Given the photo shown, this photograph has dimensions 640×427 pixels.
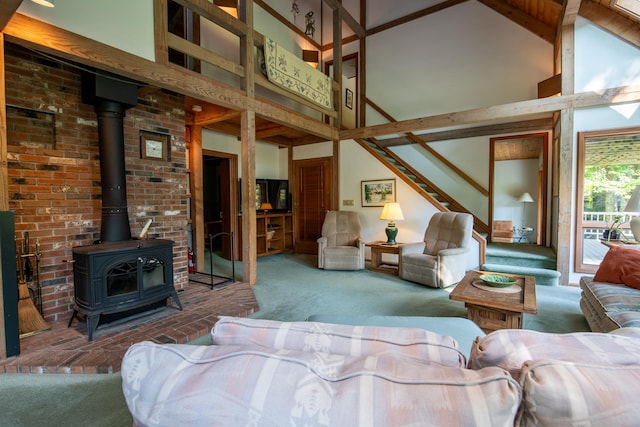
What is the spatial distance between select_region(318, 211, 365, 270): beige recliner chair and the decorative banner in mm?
2051

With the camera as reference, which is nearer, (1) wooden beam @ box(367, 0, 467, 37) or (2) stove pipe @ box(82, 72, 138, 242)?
(2) stove pipe @ box(82, 72, 138, 242)

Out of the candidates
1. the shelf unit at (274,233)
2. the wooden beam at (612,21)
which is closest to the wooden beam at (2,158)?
the shelf unit at (274,233)

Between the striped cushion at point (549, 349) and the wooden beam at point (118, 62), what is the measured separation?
10.2 ft

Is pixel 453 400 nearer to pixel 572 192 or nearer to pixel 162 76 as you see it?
pixel 162 76

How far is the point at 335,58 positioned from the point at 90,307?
17.7 feet

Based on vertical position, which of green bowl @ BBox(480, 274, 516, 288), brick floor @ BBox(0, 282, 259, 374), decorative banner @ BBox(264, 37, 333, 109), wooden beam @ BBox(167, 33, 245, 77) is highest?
decorative banner @ BBox(264, 37, 333, 109)

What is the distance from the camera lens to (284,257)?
6.05 m

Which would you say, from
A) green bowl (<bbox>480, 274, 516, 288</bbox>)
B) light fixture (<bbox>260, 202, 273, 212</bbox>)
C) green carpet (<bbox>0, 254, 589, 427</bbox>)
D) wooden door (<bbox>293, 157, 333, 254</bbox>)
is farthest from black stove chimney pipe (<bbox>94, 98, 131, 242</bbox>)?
wooden door (<bbox>293, 157, 333, 254</bbox>)

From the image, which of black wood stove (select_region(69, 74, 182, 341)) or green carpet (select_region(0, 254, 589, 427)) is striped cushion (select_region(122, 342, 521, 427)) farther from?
black wood stove (select_region(69, 74, 182, 341))

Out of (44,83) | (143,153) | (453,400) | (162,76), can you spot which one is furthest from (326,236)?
(453,400)

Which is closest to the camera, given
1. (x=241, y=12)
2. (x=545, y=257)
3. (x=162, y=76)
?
(x=162, y=76)

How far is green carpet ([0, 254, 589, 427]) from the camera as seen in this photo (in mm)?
1666

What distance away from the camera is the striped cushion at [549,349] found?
2.16 feet

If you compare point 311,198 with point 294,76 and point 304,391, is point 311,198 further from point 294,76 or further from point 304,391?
point 304,391
